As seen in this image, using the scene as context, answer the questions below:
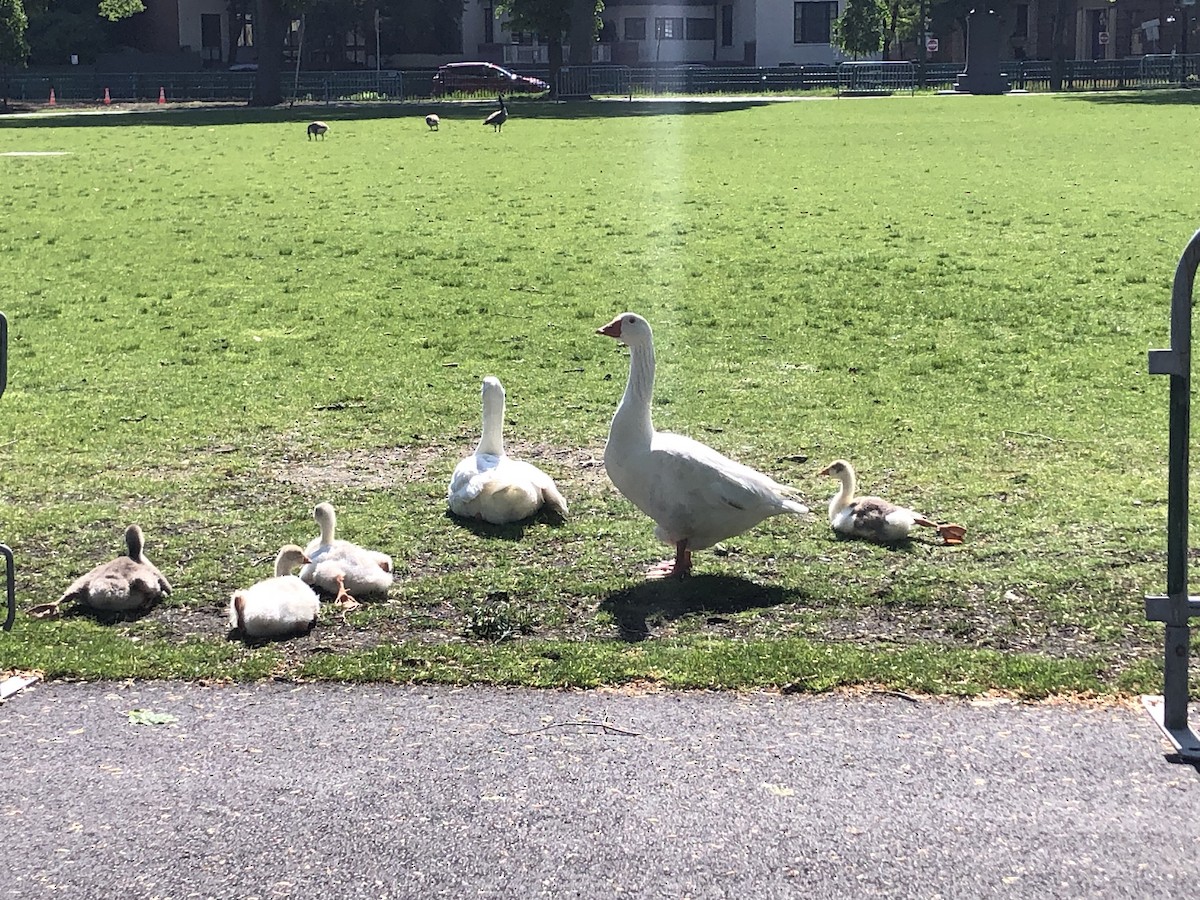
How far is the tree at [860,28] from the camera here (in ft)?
241

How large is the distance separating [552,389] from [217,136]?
108ft

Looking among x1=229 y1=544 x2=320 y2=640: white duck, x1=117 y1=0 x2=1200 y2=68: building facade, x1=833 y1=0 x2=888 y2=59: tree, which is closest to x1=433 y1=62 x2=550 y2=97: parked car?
x1=117 y1=0 x2=1200 y2=68: building facade

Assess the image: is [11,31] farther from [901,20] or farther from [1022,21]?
[1022,21]

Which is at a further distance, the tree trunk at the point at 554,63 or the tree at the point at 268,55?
the tree trunk at the point at 554,63

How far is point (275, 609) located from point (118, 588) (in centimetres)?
76

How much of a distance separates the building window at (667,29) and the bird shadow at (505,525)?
83177mm

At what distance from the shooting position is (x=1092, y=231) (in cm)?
1905

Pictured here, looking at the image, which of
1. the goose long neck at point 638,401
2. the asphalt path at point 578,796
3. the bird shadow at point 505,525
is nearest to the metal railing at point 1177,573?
the asphalt path at point 578,796

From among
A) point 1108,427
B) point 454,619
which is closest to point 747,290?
point 1108,427

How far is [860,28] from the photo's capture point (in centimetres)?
7350

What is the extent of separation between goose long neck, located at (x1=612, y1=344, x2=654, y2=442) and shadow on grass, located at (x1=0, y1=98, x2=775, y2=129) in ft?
126

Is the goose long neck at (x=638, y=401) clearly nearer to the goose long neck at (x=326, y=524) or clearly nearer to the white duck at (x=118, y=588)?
the goose long neck at (x=326, y=524)

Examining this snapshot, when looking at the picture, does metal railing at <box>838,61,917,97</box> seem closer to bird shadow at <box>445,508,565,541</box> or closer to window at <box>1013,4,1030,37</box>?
window at <box>1013,4,1030,37</box>

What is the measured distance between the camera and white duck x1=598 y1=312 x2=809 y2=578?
6770 millimetres
